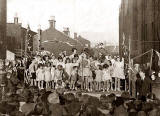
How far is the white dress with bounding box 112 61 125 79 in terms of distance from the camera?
12.5m

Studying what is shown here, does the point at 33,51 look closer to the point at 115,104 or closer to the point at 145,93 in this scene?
the point at 145,93

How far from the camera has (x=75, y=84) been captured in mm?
12906

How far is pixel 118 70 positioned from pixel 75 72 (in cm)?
166

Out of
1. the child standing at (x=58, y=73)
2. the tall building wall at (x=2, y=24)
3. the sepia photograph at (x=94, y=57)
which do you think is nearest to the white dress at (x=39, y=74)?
the sepia photograph at (x=94, y=57)

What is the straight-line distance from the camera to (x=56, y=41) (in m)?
20.9

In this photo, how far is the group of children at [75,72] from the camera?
41.6 ft

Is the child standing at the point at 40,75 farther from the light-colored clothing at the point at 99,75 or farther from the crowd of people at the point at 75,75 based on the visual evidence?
the light-colored clothing at the point at 99,75

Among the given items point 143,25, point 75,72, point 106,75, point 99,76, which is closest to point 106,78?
point 106,75

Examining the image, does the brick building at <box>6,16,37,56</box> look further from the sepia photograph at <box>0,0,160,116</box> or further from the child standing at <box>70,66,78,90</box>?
the child standing at <box>70,66,78,90</box>

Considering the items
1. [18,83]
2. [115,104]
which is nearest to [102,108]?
[115,104]

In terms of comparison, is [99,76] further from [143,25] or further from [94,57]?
[143,25]

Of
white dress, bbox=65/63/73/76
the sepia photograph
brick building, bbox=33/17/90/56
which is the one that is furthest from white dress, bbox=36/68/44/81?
brick building, bbox=33/17/90/56

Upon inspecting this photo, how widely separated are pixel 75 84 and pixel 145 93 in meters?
3.26

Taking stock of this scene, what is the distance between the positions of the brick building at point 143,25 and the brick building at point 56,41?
3569mm
